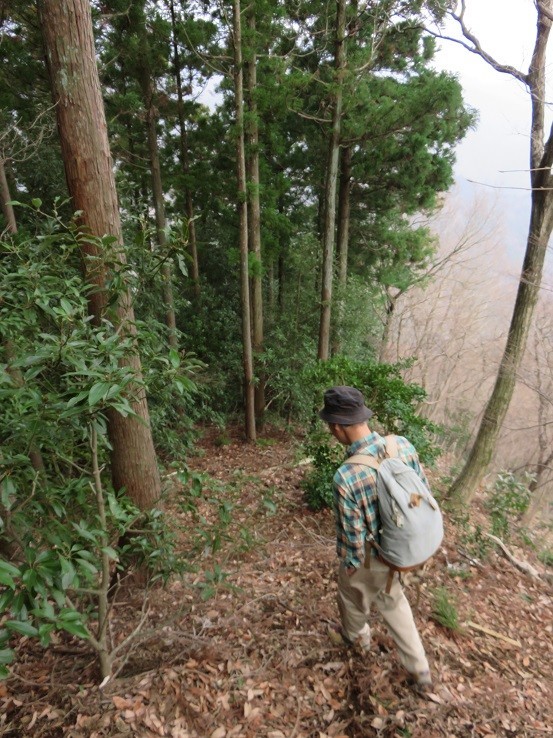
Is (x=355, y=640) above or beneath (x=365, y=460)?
beneath

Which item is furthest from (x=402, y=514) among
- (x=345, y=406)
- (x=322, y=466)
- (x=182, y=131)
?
(x=182, y=131)

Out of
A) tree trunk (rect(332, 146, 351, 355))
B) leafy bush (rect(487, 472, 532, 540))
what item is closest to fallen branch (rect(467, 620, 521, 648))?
leafy bush (rect(487, 472, 532, 540))

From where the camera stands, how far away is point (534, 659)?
305 centimetres

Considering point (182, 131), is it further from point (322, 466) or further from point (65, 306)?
point (65, 306)

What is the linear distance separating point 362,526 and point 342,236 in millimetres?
9282

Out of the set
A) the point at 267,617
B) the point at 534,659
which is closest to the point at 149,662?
the point at 267,617

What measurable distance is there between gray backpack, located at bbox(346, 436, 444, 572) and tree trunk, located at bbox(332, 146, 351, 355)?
7.59 meters

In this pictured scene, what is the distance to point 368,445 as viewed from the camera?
7.37ft

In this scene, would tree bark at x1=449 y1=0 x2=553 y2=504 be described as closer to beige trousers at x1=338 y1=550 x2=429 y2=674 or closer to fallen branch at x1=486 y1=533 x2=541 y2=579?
fallen branch at x1=486 y1=533 x2=541 y2=579

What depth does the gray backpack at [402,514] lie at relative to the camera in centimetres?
211

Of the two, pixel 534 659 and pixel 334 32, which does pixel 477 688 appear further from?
pixel 334 32

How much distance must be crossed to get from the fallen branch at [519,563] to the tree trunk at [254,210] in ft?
16.5

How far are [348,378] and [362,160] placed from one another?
712 centimetres

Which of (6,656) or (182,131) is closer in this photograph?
(6,656)
